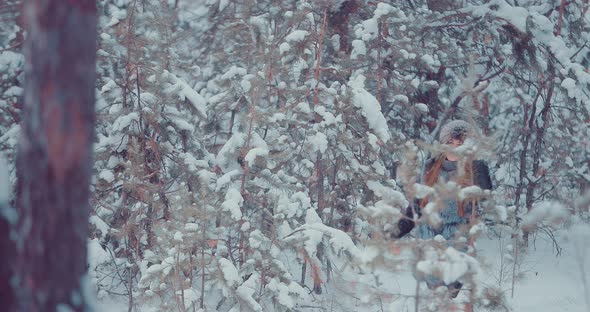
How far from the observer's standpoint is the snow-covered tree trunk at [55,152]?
117 inches

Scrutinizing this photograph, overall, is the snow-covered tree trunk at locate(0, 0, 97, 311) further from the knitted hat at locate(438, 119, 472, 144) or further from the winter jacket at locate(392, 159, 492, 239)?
the knitted hat at locate(438, 119, 472, 144)

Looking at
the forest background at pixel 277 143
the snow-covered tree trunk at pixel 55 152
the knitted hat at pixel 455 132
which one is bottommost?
the forest background at pixel 277 143

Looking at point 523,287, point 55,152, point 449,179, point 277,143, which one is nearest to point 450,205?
point 449,179

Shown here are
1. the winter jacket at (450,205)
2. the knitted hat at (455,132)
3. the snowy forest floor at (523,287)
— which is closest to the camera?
the winter jacket at (450,205)

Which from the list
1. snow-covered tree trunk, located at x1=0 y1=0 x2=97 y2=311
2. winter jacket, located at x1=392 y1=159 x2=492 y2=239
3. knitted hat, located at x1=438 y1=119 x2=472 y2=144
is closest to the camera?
snow-covered tree trunk, located at x1=0 y1=0 x2=97 y2=311

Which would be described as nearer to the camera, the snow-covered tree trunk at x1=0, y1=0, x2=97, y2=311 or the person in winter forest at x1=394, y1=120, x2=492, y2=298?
the snow-covered tree trunk at x1=0, y1=0, x2=97, y2=311

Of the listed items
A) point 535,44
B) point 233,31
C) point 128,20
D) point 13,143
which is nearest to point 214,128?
point 233,31

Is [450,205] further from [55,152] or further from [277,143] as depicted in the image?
[55,152]

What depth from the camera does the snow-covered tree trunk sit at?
297 cm

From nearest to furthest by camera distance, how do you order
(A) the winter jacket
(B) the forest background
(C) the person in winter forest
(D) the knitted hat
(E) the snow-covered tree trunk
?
(E) the snow-covered tree trunk, (C) the person in winter forest, (A) the winter jacket, (D) the knitted hat, (B) the forest background

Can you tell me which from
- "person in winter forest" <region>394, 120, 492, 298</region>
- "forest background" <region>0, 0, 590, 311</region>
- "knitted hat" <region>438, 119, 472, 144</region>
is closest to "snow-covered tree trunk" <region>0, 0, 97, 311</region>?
"forest background" <region>0, 0, 590, 311</region>

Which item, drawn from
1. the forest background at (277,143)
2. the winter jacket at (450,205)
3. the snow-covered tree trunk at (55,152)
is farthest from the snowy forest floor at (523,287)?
the snow-covered tree trunk at (55,152)

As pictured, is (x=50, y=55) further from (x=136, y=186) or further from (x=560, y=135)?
(x=560, y=135)

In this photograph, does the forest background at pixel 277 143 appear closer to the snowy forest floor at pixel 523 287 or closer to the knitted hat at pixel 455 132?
the snowy forest floor at pixel 523 287
